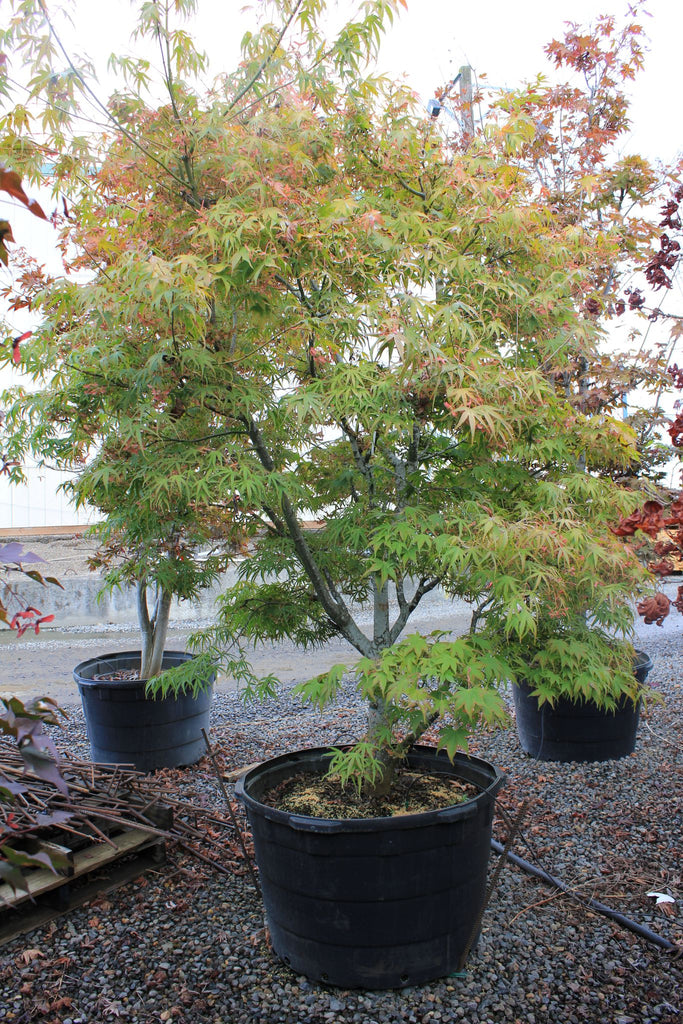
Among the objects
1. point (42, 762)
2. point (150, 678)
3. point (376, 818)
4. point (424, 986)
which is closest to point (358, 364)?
point (376, 818)

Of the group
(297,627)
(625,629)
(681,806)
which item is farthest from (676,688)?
(297,627)

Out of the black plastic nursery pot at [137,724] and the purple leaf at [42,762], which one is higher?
the purple leaf at [42,762]

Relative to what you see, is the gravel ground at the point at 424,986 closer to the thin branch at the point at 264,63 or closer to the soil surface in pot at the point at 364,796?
the soil surface in pot at the point at 364,796

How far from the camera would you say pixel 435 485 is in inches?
104

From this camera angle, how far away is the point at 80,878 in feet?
9.09

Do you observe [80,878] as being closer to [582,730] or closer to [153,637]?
[153,637]

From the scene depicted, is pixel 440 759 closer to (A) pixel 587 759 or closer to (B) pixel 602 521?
(B) pixel 602 521

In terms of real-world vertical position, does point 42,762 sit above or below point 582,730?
above

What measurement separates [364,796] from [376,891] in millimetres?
452

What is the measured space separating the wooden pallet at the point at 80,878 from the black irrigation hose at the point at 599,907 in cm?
136

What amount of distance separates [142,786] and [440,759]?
1.43m

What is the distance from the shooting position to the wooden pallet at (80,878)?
2.47 meters


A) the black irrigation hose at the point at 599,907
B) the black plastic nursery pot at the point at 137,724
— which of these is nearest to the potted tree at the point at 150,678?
the black plastic nursery pot at the point at 137,724

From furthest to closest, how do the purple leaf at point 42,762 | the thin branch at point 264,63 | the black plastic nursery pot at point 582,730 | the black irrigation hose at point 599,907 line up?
the black plastic nursery pot at point 582,730 → the black irrigation hose at point 599,907 → the thin branch at point 264,63 → the purple leaf at point 42,762
